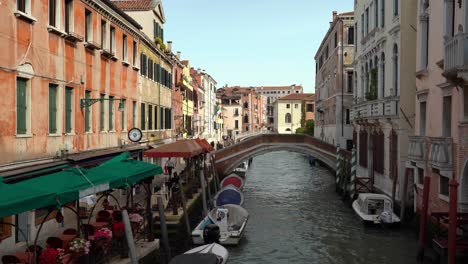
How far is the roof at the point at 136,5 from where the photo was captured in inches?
920

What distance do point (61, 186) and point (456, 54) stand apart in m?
8.04

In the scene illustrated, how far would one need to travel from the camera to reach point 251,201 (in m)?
24.0

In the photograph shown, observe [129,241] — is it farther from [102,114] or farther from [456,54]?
[102,114]

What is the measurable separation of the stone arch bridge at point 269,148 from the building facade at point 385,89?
5.36m

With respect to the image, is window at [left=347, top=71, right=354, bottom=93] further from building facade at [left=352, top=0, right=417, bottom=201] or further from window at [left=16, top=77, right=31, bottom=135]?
window at [left=16, top=77, right=31, bottom=135]

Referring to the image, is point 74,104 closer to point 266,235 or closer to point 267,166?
point 266,235

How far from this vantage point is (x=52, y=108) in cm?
1227

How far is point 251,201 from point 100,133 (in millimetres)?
9929

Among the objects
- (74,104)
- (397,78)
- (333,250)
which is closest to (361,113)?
(397,78)

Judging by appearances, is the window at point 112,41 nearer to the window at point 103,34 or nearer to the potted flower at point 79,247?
the window at point 103,34

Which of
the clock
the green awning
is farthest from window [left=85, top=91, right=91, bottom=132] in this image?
the green awning

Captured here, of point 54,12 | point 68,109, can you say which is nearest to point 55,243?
point 68,109

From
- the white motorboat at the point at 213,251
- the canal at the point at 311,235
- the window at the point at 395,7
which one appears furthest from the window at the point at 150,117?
the white motorboat at the point at 213,251

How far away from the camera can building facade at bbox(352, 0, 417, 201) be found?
1731 centimetres
